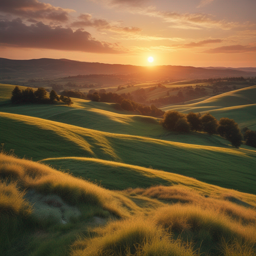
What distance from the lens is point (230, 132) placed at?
58.0m

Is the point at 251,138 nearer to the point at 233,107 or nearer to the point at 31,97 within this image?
the point at 233,107

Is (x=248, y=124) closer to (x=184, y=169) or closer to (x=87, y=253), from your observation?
(x=184, y=169)

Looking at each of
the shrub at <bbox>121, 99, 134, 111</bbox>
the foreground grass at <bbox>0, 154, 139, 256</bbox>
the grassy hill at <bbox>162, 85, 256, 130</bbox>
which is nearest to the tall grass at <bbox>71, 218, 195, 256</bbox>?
the foreground grass at <bbox>0, 154, 139, 256</bbox>

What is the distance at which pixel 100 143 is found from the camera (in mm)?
27531

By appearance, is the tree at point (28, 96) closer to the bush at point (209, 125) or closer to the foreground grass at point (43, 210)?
the bush at point (209, 125)

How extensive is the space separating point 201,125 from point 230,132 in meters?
10.6

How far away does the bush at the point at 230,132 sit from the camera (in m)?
55.3

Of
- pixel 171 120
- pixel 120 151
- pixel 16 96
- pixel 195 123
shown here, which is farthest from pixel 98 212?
pixel 16 96

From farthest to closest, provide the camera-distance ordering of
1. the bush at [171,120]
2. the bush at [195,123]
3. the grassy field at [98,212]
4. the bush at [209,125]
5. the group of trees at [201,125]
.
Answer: the bush at [195,123] < the bush at [171,120] < the bush at [209,125] < the group of trees at [201,125] < the grassy field at [98,212]

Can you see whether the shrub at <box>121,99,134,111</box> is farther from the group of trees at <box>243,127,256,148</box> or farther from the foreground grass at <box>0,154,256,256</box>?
the foreground grass at <box>0,154,256,256</box>

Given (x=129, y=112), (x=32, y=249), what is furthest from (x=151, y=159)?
(x=129, y=112)

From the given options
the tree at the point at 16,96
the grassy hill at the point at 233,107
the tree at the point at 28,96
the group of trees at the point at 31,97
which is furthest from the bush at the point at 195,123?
the tree at the point at 16,96

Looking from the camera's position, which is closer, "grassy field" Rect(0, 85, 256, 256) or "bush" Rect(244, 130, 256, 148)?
"grassy field" Rect(0, 85, 256, 256)

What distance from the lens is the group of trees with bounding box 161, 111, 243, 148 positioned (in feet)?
196
